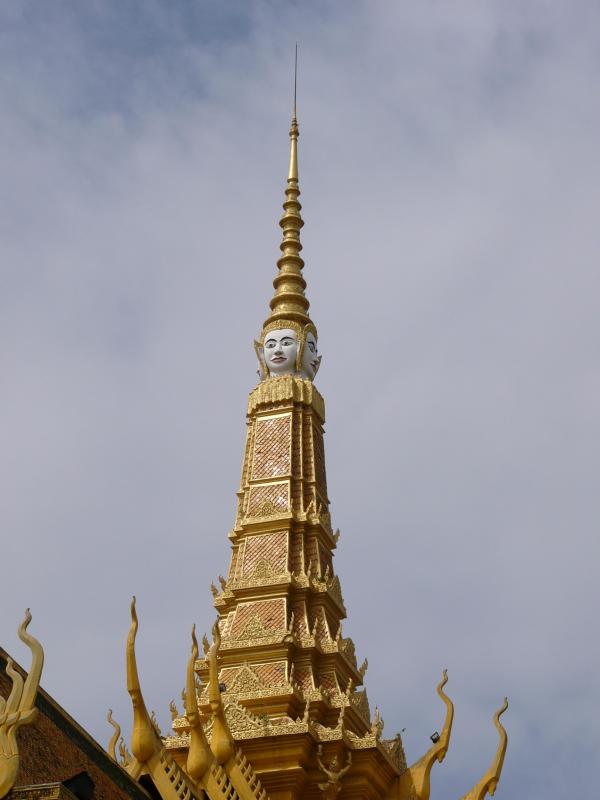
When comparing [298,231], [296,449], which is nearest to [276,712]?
[296,449]

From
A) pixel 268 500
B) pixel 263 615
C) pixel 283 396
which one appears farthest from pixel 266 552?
pixel 283 396

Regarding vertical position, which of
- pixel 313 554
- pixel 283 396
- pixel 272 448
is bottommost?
pixel 313 554

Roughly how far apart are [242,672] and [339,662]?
238 cm

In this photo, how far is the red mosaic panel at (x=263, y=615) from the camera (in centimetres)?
3006

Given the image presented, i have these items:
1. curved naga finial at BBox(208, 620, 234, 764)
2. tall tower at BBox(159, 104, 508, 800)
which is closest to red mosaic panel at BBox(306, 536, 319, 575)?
Answer: tall tower at BBox(159, 104, 508, 800)

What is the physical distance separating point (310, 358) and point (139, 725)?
51.0 ft

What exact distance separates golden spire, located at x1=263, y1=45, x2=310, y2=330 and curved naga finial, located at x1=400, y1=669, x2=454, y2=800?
12.1 m

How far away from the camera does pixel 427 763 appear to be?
28.3 m

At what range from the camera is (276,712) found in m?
28.1

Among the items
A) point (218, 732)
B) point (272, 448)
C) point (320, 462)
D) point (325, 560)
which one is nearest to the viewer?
point (218, 732)

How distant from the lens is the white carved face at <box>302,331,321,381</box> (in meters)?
36.5

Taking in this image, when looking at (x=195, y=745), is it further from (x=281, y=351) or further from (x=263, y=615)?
(x=281, y=351)

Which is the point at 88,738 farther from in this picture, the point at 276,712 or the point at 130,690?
the point at 276,712

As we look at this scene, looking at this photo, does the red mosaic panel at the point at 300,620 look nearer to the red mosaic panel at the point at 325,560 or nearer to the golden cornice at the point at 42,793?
the red mosaic panel at the point at 325,560
